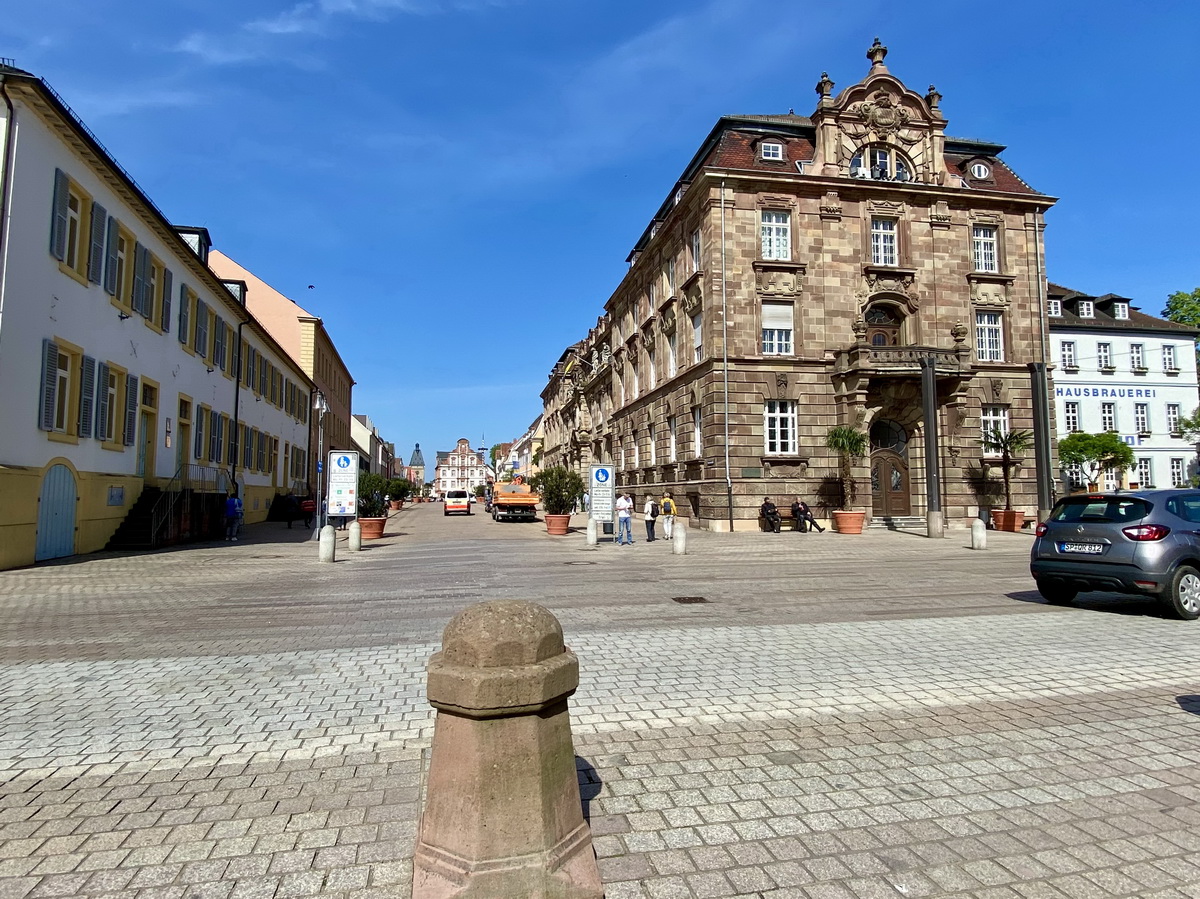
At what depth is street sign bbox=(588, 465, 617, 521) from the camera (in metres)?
23.3

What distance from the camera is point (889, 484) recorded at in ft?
94.3

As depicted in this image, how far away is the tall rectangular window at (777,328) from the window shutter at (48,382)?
2250 cm

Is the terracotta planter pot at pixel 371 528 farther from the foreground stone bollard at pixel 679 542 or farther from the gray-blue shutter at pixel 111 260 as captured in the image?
the foreground stone bollard at pixel 679 542

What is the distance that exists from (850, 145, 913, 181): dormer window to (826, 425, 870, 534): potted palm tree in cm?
1126

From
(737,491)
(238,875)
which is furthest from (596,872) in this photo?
(737,491)

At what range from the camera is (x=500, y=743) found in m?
2.52

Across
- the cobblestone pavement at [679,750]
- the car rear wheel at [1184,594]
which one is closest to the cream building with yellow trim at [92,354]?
the cobblestone pavement at [679,750]

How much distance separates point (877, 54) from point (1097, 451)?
26111 millimetres

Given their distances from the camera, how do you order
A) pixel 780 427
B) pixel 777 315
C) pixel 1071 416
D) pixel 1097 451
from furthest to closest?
1. pixel 1071 416
2. pixel 1097 451
3. pixel 777 315
4. pixel 780 427

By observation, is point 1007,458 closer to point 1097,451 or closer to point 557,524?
point 1097,451

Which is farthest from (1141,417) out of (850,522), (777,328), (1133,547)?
(1133,547)

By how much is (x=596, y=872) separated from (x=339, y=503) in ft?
66.2

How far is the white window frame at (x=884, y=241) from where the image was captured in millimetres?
29359

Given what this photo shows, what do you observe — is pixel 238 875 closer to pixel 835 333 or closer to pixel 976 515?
pixel 835 333
